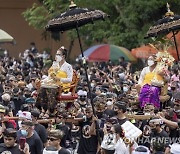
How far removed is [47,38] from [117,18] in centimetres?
1353

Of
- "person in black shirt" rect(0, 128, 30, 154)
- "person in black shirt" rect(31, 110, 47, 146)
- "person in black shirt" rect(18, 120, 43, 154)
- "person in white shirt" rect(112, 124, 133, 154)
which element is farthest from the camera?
"person in black shirt" rect(31, 110, 47, 146)

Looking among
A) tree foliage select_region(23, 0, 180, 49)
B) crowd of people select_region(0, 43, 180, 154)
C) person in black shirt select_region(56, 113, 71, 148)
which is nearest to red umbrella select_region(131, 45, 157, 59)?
tree foliage select_region(23, 0, 180, 49)

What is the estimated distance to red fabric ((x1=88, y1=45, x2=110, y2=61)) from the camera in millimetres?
Answer: 27219

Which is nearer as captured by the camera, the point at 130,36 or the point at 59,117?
the point at 59,117

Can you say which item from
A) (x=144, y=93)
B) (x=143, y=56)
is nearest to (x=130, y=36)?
(x=143, y=56)

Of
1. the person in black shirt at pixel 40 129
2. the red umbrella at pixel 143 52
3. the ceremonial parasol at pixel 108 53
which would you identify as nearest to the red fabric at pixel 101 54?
the ceremonial parasol at pixel 108 53

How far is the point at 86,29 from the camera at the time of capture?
30.2m

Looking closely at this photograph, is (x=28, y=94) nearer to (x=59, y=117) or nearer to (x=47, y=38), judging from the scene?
(x=59, y=117)

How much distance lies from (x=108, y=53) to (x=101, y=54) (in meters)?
0.47

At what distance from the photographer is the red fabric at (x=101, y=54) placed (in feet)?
89.3

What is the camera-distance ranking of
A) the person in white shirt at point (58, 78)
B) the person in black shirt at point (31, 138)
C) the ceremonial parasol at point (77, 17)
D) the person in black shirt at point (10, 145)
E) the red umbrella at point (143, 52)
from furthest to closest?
the red umbrella at point (143, 52) < the person in white shirt at point (58, 78) < the ceremonial parasol at point (77, 17) < the person in black shirt at point (31, 138) < the person in black shirt at point (10, 145)

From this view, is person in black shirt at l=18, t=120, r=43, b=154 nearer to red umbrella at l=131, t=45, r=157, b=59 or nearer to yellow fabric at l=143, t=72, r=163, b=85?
yellow fabric at l=143, t=72, r=163, b=85

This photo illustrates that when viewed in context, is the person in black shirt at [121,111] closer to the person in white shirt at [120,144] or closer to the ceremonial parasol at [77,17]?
the ceremonial parasol at [77,17]

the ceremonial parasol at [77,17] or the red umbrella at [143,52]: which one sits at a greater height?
the ceremonial parasol at [77,17]
